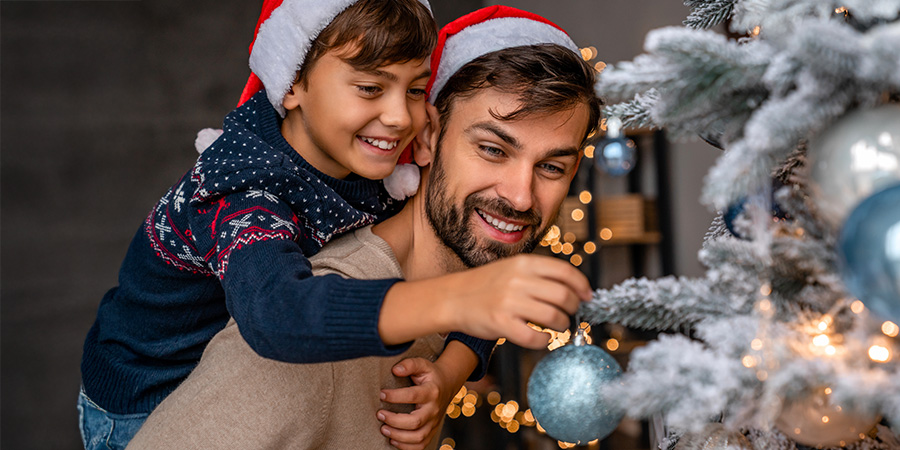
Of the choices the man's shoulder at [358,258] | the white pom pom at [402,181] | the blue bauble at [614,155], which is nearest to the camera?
the man's shoulder at [358,258]

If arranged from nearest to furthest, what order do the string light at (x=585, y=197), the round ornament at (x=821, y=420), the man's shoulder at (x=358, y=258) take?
the round ornament at (x=821, y=420) → the man's shoulder at (x=358, y=258) → the string light at (x=585, y=197)

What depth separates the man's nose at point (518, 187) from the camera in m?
1.22

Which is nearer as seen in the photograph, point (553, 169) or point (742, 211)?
point (742, 211)

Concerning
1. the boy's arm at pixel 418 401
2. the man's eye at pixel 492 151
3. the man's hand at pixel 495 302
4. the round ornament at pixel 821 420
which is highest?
the man's hand at pixel 495 302

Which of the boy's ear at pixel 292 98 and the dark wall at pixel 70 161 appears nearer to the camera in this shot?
the boy's ear at pixel 292 98

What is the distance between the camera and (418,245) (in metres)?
1.36

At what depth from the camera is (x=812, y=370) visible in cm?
44

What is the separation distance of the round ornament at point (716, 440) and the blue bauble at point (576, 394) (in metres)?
0.09

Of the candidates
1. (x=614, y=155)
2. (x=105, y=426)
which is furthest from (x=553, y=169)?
(x=614, y=155)

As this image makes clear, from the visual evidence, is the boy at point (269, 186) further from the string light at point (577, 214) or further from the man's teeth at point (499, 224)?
the string light at point (577, 214)

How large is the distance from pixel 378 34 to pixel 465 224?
409 mm

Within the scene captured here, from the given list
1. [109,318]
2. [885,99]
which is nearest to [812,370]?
[885,99]

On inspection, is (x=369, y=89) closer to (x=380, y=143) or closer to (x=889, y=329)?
(x=380, y=143)

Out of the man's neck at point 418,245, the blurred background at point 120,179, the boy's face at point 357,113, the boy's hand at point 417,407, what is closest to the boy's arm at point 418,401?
the boy's hand at point 417,407
